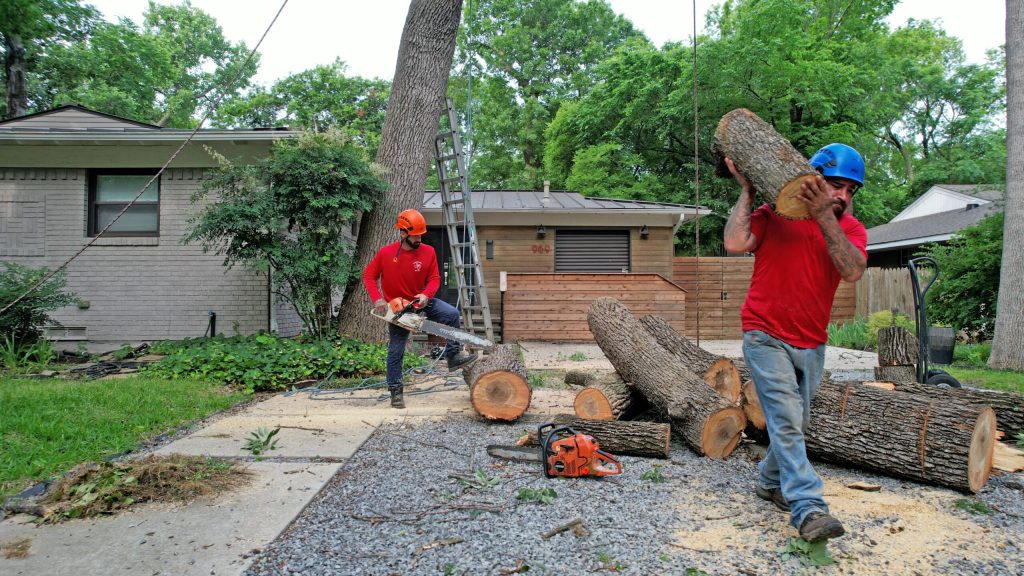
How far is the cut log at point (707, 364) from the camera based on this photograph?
14.9 feet

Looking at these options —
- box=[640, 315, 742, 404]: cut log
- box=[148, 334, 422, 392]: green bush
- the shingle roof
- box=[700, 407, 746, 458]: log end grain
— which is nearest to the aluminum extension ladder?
box=[148, 334, 422, 392]: green bush

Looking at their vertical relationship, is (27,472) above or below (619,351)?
below

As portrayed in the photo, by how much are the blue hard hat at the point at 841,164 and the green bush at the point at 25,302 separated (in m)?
8.71

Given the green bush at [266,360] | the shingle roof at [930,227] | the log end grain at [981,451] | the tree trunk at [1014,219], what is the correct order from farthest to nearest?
the shingle roof at [930,227] → the tree trunk at [1014,219] → the green bush at [266,360] → the log end grain at [981,451]

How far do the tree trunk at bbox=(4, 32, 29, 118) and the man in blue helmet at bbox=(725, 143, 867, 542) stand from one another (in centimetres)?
2386

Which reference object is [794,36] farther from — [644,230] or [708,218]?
[644,230]

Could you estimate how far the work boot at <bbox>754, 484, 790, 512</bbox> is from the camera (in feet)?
9.44

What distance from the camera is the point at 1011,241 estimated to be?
27.6 ft

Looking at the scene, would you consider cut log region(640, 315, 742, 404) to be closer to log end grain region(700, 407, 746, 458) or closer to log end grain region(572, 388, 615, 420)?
log end grain region(700, 407, 746, 458)

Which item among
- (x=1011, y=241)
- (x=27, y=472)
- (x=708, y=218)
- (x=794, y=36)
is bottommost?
(x=27, y=472)

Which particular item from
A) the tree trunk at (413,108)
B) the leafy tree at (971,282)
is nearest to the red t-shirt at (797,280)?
the tree trunk at (413,108)

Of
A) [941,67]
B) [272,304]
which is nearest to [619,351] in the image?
[272,304]

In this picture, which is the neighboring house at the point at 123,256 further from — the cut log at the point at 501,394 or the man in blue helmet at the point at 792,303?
the man in blue helmet at the point at 792,303

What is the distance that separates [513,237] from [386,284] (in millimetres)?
7969
